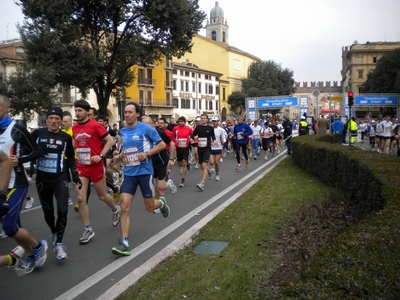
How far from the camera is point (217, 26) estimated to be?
117688 millimetres

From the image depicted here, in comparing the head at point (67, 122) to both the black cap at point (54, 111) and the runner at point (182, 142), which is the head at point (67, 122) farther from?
the runner at point (182, 142)

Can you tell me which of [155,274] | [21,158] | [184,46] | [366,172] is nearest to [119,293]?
[155,274]

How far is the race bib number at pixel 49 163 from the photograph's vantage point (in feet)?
18.6

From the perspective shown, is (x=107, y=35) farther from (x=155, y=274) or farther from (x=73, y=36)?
(x=155, y=274)

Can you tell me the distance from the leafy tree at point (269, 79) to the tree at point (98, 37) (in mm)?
56225

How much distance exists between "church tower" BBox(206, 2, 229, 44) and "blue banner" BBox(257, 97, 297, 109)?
7420 cm

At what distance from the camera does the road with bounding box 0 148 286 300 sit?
4.70m

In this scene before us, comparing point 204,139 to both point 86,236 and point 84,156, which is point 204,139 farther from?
point 86,236

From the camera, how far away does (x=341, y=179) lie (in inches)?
398

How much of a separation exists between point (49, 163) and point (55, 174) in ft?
0.53

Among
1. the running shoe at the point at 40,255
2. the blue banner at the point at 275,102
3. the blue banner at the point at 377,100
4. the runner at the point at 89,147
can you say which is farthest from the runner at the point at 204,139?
the blue banner at the point at 377,100

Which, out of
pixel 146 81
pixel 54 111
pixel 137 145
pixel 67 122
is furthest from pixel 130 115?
pixel 146 81

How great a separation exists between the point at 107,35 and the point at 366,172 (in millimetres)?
24669

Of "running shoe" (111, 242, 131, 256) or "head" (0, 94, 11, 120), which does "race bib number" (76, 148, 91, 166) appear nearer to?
"running shoe" (111, 242, 131, 256)
